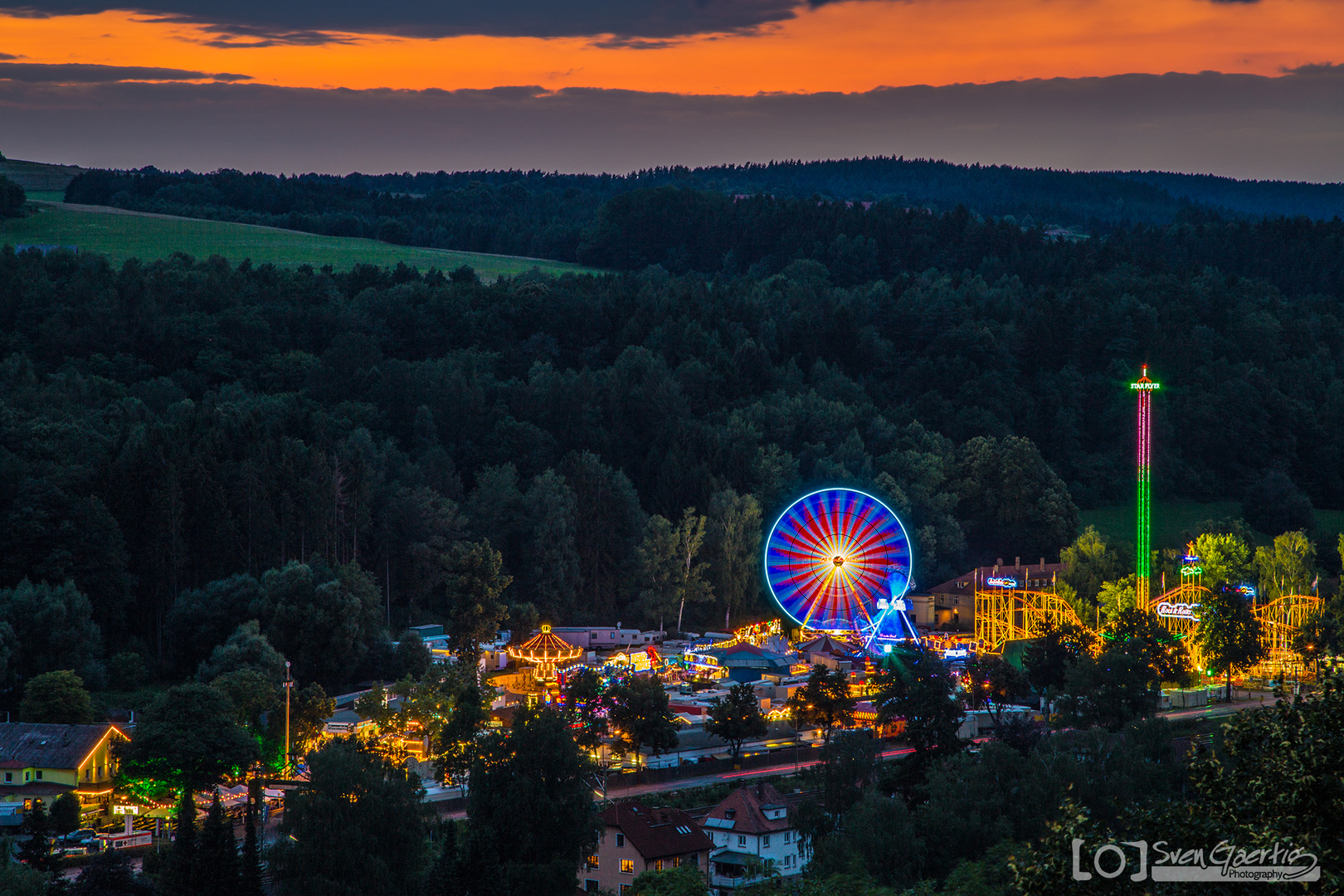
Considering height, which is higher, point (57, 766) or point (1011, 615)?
point (57, 766)

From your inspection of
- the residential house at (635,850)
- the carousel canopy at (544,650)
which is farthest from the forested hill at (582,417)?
the residential house at (635,850)

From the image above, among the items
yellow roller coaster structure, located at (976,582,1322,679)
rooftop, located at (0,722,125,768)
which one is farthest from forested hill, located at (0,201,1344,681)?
rooftop, located at (0,722,125,768)

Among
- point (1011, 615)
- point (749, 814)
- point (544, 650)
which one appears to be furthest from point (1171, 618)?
point (749, 814)

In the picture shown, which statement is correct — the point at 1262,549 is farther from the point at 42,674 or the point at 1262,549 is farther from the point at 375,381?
the point at 42,674

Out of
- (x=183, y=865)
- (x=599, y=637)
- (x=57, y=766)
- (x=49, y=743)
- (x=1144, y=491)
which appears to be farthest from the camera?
(x=1144, y=491)

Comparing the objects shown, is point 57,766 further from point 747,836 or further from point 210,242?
point 210,242

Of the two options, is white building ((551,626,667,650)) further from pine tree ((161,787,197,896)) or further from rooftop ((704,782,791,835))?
pine tree ((161,787,197,896))

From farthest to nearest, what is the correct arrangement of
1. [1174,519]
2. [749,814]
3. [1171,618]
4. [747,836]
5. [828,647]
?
[1174,519]
[1171,618]
[828,647]
[749,814]
[747,836]
